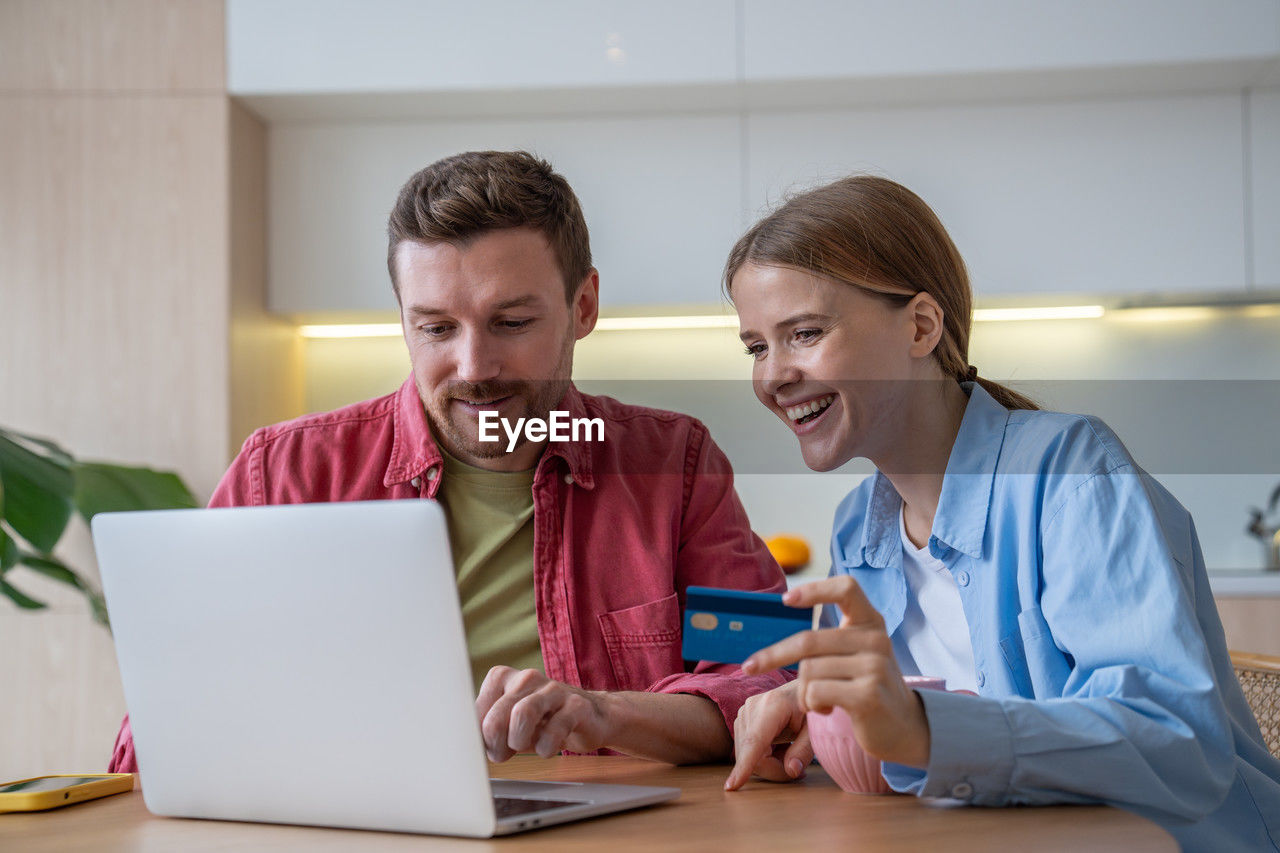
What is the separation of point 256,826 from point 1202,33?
2.59 m

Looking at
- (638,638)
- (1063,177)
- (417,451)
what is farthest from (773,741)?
(1063,177)

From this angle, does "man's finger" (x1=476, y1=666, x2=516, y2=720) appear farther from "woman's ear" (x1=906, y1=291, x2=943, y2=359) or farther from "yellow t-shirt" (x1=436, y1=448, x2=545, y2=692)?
"woman's ear" (x1=906, y1=291, x2=943, y2=359)

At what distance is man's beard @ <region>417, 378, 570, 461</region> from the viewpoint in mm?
1338

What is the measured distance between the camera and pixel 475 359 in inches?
51.5

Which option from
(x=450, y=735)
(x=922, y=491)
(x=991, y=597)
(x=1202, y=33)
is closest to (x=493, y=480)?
(x=922, y=491)

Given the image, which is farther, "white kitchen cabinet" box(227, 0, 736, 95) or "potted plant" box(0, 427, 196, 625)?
"white kitchen cabinet" box(227, 0, 736, 95)

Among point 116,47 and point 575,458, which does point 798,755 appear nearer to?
point 575,458

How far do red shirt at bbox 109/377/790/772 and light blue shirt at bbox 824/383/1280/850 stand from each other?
223 mm

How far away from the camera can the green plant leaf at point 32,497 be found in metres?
2.00

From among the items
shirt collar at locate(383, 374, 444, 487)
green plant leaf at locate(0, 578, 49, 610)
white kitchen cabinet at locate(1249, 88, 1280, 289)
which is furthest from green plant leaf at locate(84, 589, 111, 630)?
white kitchen cabinet at locate(1249, 88, 1280, 289)

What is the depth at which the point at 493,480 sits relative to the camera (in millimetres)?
1396

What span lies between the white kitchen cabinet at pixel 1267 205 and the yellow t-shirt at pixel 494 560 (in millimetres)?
2047

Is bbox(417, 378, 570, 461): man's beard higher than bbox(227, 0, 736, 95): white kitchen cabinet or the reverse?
the reverse

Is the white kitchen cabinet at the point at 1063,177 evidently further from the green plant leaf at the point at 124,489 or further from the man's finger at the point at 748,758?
the man's finger at the point at 748,758
